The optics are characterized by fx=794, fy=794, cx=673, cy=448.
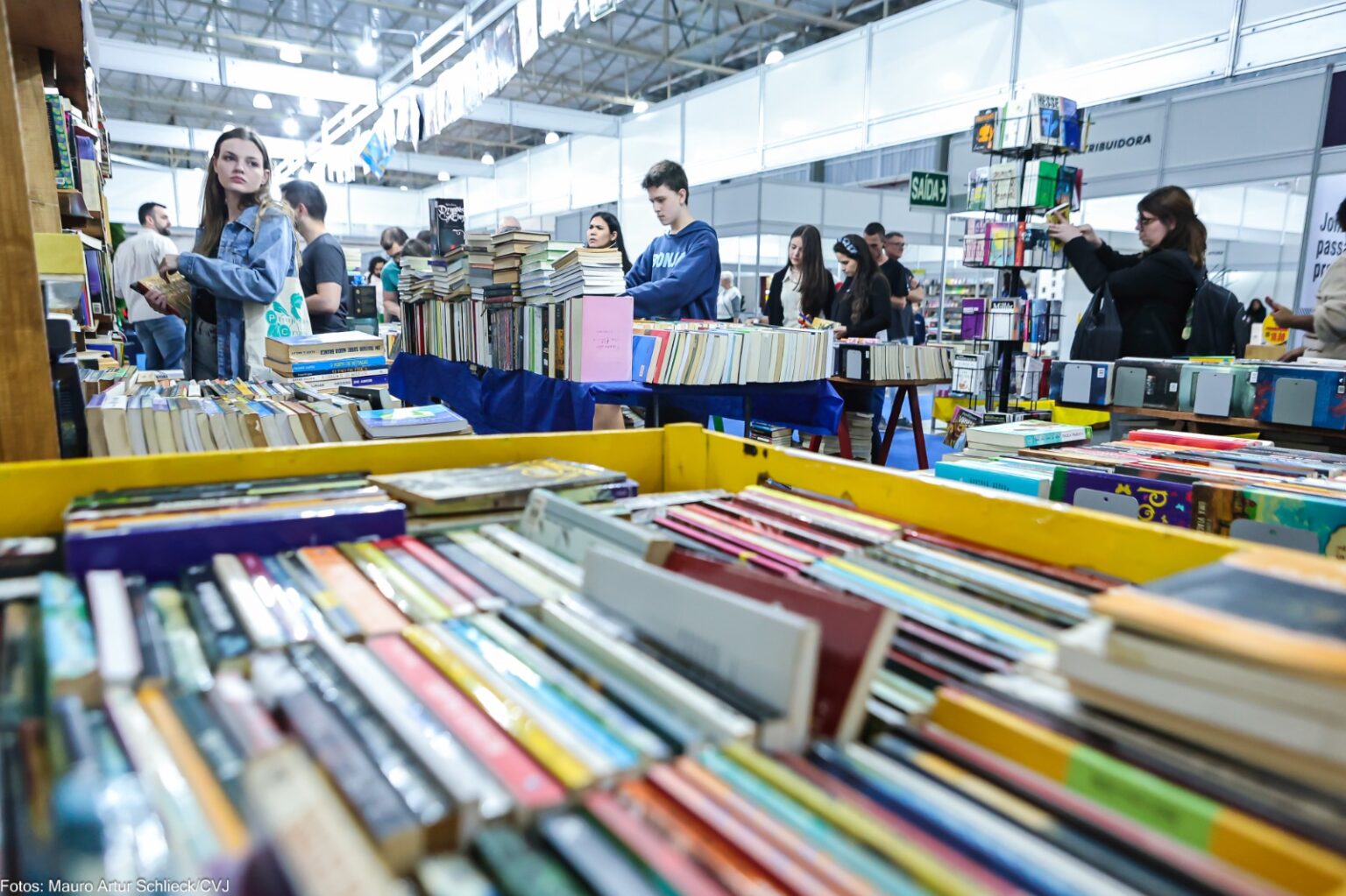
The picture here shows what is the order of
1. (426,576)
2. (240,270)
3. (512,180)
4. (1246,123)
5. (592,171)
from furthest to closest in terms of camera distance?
(512,180) < (592,171) < (1246,123) < (240,270) < (426,576)

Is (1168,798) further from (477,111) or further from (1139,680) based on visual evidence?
(477,111)

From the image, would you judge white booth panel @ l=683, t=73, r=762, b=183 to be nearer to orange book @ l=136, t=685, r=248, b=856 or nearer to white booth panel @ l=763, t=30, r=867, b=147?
white booth panel @ l=763, t=30, r=867, b=147

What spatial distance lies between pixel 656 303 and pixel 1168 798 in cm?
293

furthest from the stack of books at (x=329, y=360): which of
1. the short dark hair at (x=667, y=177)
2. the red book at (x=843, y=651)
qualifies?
the red book at (x=843, y=651)

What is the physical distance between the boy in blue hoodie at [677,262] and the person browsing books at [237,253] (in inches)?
50.9

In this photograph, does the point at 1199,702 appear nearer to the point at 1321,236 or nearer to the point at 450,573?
the point at 450,573

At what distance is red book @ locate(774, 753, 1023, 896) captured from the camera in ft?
1.52

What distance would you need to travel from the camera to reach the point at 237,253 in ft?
8.23

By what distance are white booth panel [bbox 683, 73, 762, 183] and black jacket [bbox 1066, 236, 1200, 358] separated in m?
6.97

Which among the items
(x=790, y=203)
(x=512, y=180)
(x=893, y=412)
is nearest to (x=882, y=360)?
(x=893, y=412)

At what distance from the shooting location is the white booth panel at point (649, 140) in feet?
36.2

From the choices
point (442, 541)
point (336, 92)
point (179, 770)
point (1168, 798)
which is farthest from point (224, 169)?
point (336, 92)

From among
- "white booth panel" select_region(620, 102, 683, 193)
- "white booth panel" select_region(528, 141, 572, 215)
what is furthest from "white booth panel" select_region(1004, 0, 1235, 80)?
"white booth panel" select_region(528, 141, 572, 215)

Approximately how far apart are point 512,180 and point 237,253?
44.1 ft
